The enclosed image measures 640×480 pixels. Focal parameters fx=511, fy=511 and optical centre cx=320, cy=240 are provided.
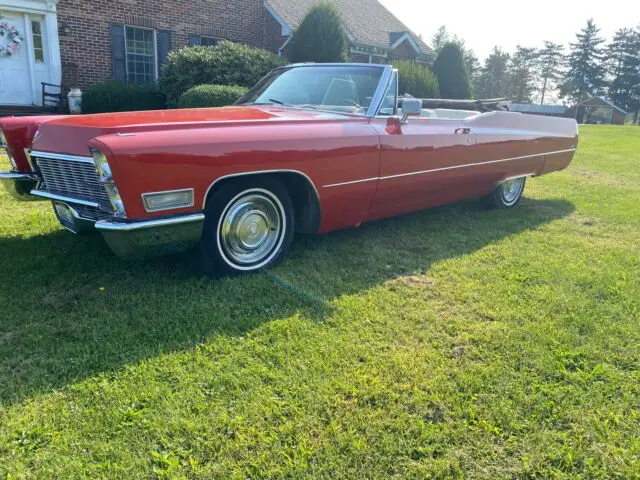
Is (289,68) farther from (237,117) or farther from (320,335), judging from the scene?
(320,335)

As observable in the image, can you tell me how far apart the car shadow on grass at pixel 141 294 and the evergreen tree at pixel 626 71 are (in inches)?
3025

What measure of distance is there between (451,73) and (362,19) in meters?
4.04

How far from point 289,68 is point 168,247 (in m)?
2.57

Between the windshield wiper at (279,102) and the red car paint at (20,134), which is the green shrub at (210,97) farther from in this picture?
the red car paint at (20,134)

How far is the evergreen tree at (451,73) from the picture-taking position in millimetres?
18234

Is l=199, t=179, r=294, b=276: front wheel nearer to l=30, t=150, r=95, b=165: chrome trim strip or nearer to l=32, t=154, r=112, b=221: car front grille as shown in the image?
l=32, t=154, r=112, b=221: car front grille

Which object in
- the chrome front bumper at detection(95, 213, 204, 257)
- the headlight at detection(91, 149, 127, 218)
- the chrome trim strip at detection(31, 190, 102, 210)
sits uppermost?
the headlight at detection(91, 149, 127, 218)

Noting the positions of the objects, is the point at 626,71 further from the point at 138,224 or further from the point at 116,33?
the point at 138,224

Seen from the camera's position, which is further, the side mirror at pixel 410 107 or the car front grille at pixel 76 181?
the side mirror at pixel 410 107

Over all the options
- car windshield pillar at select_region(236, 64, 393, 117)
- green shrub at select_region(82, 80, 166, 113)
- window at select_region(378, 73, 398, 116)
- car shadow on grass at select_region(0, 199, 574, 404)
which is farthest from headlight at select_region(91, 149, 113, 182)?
green shrub at select_region(82, 80, 166, 113)

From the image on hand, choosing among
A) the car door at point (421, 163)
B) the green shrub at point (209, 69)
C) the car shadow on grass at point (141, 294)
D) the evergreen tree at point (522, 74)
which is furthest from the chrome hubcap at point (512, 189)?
the evergreen tree at point (522, 74)

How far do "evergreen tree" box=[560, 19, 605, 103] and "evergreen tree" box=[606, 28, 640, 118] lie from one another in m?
1.56

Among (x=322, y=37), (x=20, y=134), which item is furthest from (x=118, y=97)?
(x=20, y=134)

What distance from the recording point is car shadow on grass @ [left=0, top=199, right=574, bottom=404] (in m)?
2.47
